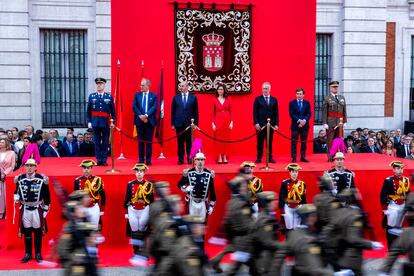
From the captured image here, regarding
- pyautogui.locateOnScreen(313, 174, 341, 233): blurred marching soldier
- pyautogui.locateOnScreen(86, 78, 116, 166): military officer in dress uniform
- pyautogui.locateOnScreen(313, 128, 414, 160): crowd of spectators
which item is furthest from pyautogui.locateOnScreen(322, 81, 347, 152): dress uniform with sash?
pyautogui.locateOnScreen(86, 78, 116, 166): military officer in dress uniform

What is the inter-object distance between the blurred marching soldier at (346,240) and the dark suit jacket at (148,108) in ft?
16.0

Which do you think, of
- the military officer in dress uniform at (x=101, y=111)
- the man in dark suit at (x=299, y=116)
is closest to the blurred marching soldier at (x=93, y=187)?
the military officer in dress uniform at (x=101, y=111)

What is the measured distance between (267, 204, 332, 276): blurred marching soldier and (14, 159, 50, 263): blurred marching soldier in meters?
4.63

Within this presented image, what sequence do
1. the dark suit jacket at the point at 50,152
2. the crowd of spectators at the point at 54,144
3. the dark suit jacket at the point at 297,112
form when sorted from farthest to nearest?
the dark suit jacket at the point at 50,152 → the crowd of spectators at the point at 54,144 → the dark suit jacket at the point at 297,112

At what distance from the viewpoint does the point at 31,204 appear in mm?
10875

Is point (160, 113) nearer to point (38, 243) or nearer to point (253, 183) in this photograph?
point (253, 183)

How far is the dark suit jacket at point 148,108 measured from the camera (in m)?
12.6

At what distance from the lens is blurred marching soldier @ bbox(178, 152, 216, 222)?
1146 cm

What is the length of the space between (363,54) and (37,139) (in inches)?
450

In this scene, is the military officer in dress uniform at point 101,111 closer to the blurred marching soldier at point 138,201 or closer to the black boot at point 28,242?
the blurred marching soldier at point 138,201

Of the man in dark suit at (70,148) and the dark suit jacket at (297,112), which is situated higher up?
the dark suit jacket at (297,112)

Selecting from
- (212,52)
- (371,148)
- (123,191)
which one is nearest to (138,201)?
(123,191)

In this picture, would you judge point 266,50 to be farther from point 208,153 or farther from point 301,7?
point 208,153

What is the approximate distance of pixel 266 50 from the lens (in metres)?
14.2
